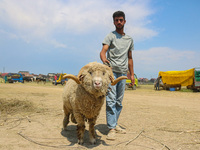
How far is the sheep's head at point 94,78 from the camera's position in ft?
8.82

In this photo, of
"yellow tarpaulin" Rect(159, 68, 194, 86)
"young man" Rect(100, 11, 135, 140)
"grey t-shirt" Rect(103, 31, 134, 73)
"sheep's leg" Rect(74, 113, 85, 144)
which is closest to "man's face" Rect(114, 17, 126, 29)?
"young man" Rect(100, 11, 135, 140)

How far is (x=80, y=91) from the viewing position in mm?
3090

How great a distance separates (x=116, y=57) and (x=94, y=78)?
1225mm

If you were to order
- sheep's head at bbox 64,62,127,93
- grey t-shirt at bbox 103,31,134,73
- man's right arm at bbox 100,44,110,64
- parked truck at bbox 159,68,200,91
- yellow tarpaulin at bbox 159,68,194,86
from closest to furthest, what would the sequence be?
sheep's head at bbox 64,62,127,93 → man's right arm at bbox 100,44,110,64 → grey t-shirt at bbox 103,31,134,73 → parked truck at bbox 159,68,200,91 → yellow tarpaulin at bbox 159,68,194,86

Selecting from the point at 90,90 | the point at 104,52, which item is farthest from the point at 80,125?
the point at 104,52

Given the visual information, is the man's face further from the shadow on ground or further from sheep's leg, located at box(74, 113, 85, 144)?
the shadow on ground

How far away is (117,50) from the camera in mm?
3750

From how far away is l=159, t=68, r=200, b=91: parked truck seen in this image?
16031 mm

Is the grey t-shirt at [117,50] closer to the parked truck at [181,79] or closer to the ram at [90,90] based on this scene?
the ram at [90,90]

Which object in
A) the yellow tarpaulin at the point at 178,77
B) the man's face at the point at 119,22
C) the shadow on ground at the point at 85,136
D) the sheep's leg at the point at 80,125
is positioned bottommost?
the shadow on ground at the point at 85,136

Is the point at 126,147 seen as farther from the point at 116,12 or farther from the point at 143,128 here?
the point at 116,12

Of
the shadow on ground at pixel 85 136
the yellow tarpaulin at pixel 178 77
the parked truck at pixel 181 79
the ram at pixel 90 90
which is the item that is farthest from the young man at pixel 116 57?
the yellow tarpaulin at pixel 178 77

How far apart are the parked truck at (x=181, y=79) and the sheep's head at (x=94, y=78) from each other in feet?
51.0

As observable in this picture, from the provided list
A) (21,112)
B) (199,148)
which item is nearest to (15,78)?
(21,112)
